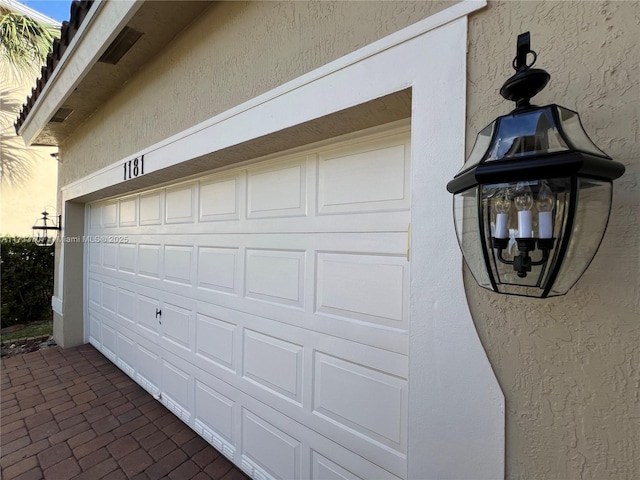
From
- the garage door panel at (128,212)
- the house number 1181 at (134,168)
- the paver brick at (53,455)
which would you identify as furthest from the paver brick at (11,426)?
the house number 1181 at (134,168)

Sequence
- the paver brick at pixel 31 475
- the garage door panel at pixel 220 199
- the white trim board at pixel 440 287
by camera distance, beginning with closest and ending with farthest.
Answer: the white trim board at pixel 440 287 < the paver brick at pixel 31 475 < the garage door panel at pixel 220 199

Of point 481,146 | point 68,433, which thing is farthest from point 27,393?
point 481,146

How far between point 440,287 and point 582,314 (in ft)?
1.32

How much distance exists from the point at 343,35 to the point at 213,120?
3.74 ft

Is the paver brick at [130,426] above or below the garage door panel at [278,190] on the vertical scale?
below

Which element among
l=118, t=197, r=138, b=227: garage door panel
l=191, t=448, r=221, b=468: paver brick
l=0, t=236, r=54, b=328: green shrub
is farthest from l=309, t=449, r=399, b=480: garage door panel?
l=0, t=236, r=54, b=328: green shrub

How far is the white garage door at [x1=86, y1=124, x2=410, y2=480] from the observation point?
1.59 meters

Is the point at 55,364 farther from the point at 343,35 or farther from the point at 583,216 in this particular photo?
the point at 583,216

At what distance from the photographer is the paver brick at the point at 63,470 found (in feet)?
7.55

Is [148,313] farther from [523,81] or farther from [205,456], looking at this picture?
[523,81]

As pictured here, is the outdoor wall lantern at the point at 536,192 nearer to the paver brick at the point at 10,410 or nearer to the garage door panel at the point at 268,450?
the garage door panel at the point at 268,450

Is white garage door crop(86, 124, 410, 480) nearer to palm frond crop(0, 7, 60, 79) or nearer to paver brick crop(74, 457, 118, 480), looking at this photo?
paver brick crop(74, 457, 118, 480)

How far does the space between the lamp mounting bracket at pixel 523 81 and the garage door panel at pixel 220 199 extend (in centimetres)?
205

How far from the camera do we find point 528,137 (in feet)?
2.42
